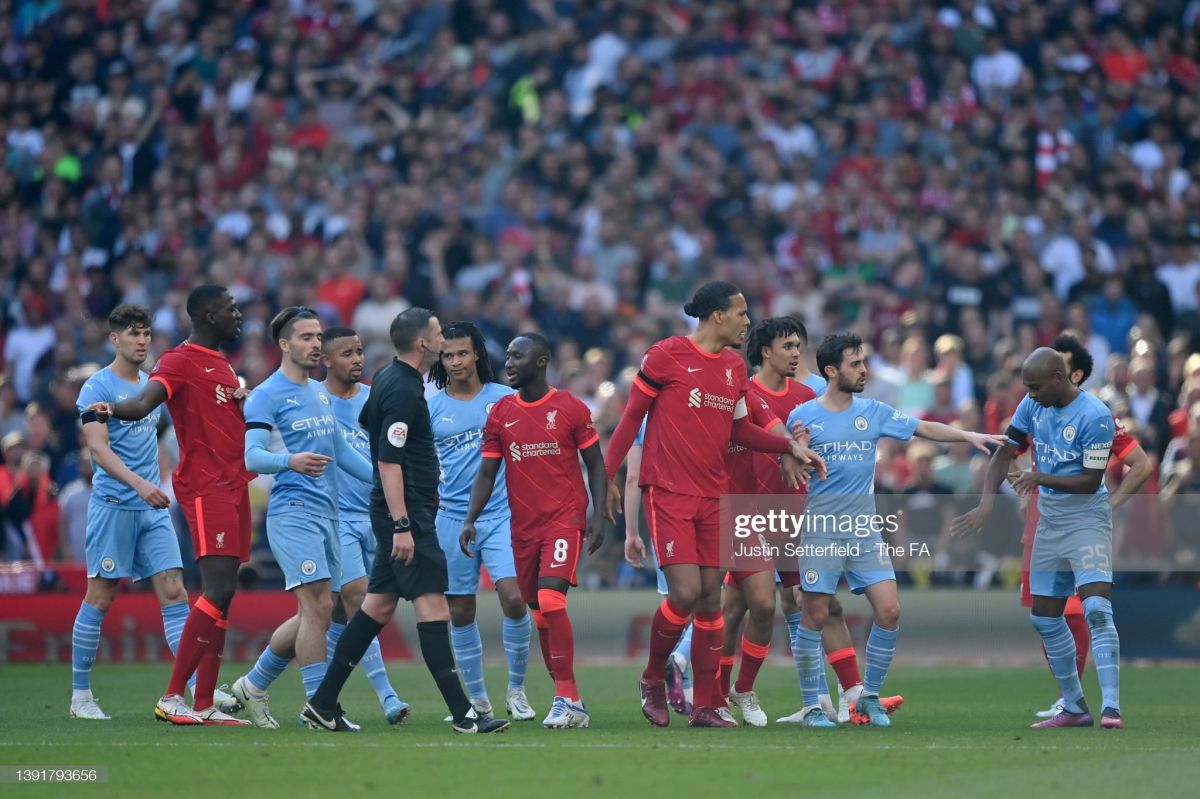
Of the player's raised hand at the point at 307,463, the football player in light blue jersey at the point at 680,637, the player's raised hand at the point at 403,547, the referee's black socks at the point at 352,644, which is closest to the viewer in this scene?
the player's raised hand at the point at 403,547

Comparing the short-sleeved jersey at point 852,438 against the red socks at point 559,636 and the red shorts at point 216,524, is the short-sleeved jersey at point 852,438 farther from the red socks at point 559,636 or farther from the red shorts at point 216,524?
the red shorts at point 216,524

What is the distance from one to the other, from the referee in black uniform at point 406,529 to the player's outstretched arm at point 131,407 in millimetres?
1390

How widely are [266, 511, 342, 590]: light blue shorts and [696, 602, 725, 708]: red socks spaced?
2330mm

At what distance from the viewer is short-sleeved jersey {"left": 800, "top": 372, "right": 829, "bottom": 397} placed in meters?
12.9

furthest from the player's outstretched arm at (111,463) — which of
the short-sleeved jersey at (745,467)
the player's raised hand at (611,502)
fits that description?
the short-sleeved jersey at (745,467)

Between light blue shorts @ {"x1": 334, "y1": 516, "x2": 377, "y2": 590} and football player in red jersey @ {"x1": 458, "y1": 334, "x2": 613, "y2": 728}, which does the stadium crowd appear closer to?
light blue shorts @ {"x1": 334, "y1": 516, "x2": 377, "y2": 590}

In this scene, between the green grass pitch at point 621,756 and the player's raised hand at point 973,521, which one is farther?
the player's raised hand at point 973,521

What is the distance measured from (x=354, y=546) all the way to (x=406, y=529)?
2.30m

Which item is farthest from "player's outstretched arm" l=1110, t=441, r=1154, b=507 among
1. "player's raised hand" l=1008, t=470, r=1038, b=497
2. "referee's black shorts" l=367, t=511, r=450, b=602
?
"referee's black shorts" l=367, t=511, r=450, b=602

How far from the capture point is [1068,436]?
11609mm

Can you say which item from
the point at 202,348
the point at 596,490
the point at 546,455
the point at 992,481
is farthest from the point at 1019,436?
the point at 202,348

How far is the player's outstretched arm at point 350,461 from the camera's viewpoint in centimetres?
1220

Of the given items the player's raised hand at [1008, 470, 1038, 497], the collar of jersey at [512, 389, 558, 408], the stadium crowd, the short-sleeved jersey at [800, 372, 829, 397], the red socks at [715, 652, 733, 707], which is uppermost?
the stadium crowd

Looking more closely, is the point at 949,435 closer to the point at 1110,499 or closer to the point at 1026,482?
the point at 1026,482
